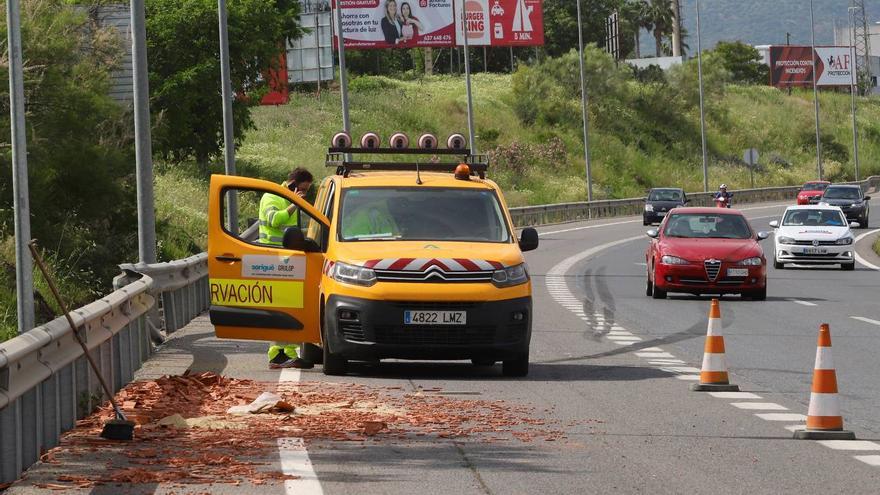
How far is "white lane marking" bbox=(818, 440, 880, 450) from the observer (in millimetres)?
10420

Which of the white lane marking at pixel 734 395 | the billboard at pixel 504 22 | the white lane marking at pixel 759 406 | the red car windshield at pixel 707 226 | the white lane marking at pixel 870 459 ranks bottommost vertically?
the white lane marking at pixel 734 395

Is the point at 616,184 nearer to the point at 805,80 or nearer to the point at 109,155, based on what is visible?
the point at 805,80

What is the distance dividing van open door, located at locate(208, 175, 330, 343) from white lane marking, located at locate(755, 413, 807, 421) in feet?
14.9

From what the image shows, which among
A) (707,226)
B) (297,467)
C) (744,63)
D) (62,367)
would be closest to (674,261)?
(707,226)

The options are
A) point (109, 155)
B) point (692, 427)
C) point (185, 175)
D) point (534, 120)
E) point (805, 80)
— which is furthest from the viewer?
point (805, 80)

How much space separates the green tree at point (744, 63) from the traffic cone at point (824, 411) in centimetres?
16948

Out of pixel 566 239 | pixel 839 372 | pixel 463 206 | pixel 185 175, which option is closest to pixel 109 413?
pixel 463 206

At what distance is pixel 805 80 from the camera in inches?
5984

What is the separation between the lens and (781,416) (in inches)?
477

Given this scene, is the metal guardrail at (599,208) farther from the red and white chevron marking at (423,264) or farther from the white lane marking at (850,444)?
the white lane marking at (850,444)

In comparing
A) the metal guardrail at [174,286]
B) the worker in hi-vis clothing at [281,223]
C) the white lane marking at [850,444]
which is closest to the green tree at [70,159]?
the metal guardrail at [174,286]

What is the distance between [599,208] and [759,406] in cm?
6493

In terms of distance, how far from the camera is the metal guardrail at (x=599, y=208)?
6850cm

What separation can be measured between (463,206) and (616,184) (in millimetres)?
88230
